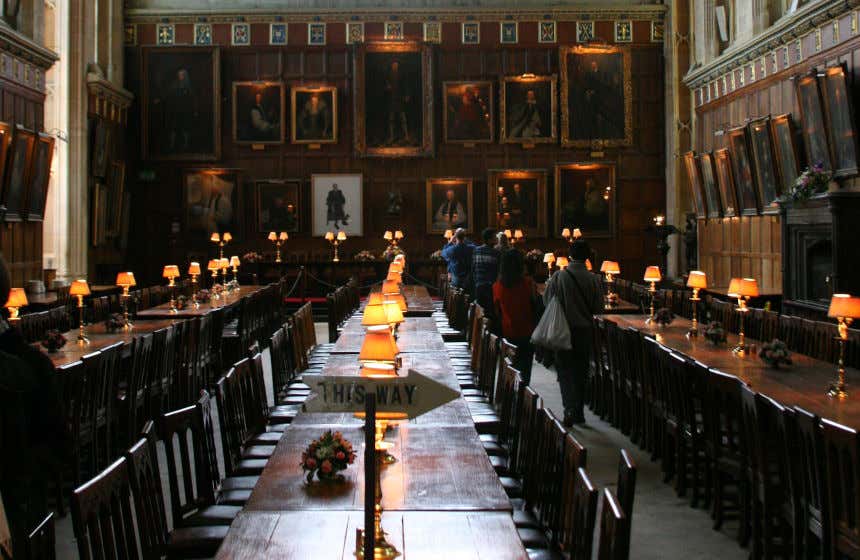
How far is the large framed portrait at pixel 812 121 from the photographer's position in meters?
12.7

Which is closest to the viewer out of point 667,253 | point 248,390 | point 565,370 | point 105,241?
point 248,390

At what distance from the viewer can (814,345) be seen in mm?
7793

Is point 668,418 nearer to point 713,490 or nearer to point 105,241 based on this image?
point 713,490

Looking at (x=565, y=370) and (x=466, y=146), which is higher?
(x=466, y=146)

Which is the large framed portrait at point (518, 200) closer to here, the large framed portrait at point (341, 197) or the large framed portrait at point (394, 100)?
the large framed portrait at point (394, 100)

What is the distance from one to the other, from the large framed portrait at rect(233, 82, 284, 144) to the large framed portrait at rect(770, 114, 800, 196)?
1150 cm

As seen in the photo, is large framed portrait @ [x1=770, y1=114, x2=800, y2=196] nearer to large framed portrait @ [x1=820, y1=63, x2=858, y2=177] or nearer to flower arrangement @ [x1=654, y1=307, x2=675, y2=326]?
large framed portrait @ [x1=820, y1=63, x2=858, y2=177]

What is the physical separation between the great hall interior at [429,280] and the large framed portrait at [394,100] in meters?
0.08

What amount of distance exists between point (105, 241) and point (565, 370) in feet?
45.4

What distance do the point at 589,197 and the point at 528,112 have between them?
2440mm

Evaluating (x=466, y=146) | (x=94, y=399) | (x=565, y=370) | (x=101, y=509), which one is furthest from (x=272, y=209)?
(x=101, y=509)

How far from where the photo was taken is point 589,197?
22.0 m

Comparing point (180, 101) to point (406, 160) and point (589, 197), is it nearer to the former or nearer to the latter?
point (406, 160)

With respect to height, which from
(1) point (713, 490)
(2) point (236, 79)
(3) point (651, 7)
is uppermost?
(3) point (651, 7)
